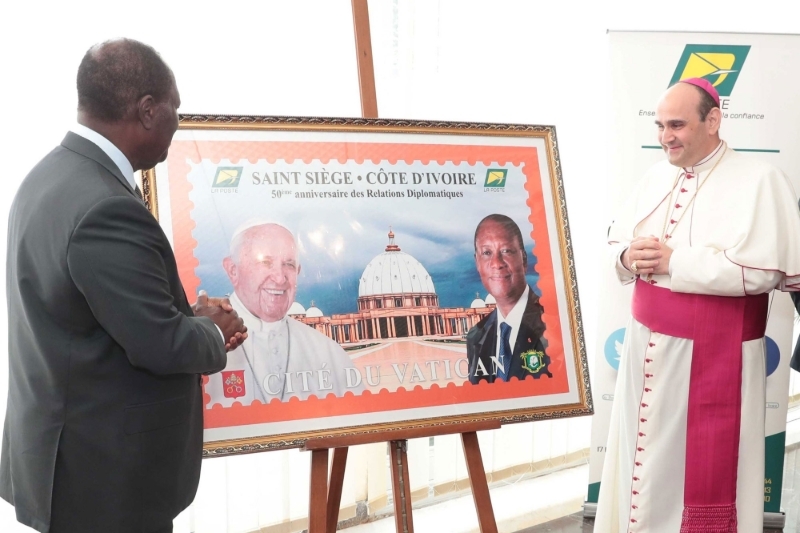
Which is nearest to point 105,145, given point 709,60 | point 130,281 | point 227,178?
point 130,281

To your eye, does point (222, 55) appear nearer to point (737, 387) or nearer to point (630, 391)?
point (630, 391)

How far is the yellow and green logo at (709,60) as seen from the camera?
311 centimetres

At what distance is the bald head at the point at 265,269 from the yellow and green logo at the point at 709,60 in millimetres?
1881

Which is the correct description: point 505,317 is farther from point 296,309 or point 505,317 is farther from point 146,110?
point 146,110

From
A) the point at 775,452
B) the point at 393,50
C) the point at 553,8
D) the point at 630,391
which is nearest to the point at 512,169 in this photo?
the point at 630,391

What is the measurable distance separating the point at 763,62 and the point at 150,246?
108 inches

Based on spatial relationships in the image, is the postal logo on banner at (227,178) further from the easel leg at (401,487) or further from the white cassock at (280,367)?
the easel leg at (401,487)

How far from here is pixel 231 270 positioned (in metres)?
2.20

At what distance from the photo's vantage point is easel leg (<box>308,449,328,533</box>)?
7.11 feet

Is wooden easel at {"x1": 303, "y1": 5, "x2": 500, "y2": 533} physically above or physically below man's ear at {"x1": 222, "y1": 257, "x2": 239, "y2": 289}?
below

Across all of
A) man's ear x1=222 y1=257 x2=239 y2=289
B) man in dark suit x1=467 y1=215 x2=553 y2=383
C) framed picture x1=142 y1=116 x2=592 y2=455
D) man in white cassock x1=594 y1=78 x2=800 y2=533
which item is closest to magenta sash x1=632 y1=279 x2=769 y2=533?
man in white cassock x1=594 y1=78 x2=800 y2=533

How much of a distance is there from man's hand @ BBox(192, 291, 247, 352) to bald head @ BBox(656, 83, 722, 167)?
1.51 meters

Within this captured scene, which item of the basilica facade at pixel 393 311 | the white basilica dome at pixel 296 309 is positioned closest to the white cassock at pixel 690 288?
the basilica facade at pixel 393 311

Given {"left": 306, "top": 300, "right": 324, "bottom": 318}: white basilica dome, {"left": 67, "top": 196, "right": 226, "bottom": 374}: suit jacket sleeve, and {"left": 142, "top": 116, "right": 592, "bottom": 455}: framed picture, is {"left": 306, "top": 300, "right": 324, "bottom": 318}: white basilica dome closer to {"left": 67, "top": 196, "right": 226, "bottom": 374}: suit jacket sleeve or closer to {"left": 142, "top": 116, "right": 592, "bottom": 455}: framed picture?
{"left": 142, "top": 116, "right": 592, "bottom": 455}: framed picture
